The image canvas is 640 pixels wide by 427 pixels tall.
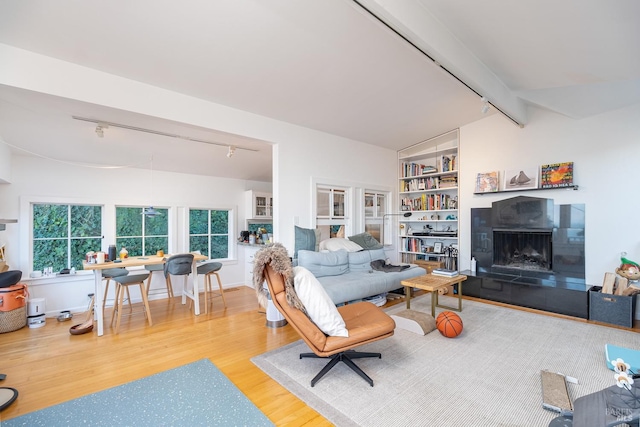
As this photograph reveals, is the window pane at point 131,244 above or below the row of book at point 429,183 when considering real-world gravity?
below

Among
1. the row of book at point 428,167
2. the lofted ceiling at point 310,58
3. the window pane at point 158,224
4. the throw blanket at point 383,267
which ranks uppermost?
the lofted ceiling at point 310,58

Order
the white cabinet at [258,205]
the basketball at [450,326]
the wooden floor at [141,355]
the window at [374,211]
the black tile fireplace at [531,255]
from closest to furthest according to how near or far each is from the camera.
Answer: the wooden floor at [141,355] < the basketball at [450,326] < the black tile fireplace at [531,255] < the window at [374,211] < the white cabinet at [258,205]

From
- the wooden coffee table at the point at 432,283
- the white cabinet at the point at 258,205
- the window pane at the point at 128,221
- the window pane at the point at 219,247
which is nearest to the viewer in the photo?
the wooden coffee table at the point at 432,283

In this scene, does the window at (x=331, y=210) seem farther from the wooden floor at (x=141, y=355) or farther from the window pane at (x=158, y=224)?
the window pane at (x=158, y=224)

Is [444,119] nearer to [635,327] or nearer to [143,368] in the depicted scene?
[635,327]

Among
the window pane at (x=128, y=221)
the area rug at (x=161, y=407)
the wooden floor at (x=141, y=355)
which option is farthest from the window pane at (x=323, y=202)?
the window pane at (x=128, y=221)

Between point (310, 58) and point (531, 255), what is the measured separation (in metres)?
4.38

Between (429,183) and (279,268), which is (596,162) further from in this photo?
(279,268)

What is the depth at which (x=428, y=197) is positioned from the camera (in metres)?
5.61

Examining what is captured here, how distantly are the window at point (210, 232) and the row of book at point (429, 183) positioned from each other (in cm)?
376

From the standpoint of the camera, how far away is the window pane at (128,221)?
4628 mm

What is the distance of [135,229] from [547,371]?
18.5 ft

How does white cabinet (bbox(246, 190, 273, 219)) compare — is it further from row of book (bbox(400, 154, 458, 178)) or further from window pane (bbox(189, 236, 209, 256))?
row of book (bbox(400, 154, 458, 178))

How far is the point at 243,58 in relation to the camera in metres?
2.60
